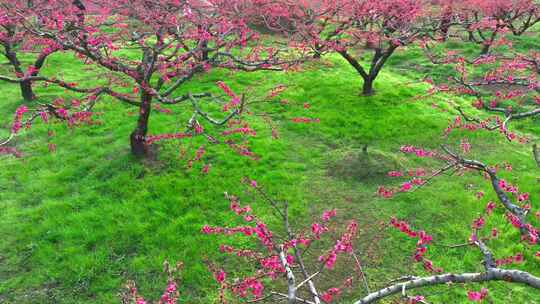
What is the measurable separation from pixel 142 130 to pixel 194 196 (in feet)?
6.99

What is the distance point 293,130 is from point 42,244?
6849 millimetres

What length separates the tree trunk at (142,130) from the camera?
826 cm

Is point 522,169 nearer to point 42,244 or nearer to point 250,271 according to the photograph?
point 250,271

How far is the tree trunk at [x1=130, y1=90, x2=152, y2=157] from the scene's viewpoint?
826cm

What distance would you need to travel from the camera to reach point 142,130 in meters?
8.64

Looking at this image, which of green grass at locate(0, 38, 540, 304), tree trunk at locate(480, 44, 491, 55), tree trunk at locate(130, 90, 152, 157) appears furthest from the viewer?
tree trunk at locate(480, 44, 491, 55)

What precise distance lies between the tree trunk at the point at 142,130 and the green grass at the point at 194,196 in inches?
11.2

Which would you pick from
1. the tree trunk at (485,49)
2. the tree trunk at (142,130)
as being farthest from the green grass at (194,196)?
the tree trunk at (485,49)

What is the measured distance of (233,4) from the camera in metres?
14.5

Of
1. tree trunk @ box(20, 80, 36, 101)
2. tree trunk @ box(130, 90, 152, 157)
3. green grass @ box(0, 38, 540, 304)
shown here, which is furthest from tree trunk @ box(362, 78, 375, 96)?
tree trunk @ box(20, 80, 36, 101)

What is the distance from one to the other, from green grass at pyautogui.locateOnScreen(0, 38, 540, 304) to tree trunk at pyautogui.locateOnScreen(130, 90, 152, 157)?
29cm

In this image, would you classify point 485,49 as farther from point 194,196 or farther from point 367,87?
point 194,196

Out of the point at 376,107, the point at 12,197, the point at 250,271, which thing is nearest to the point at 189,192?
the point at 250,271

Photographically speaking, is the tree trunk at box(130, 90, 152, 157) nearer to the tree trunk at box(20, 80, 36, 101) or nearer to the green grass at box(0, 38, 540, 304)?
the green grass at box(0, 38, 540, 304)
